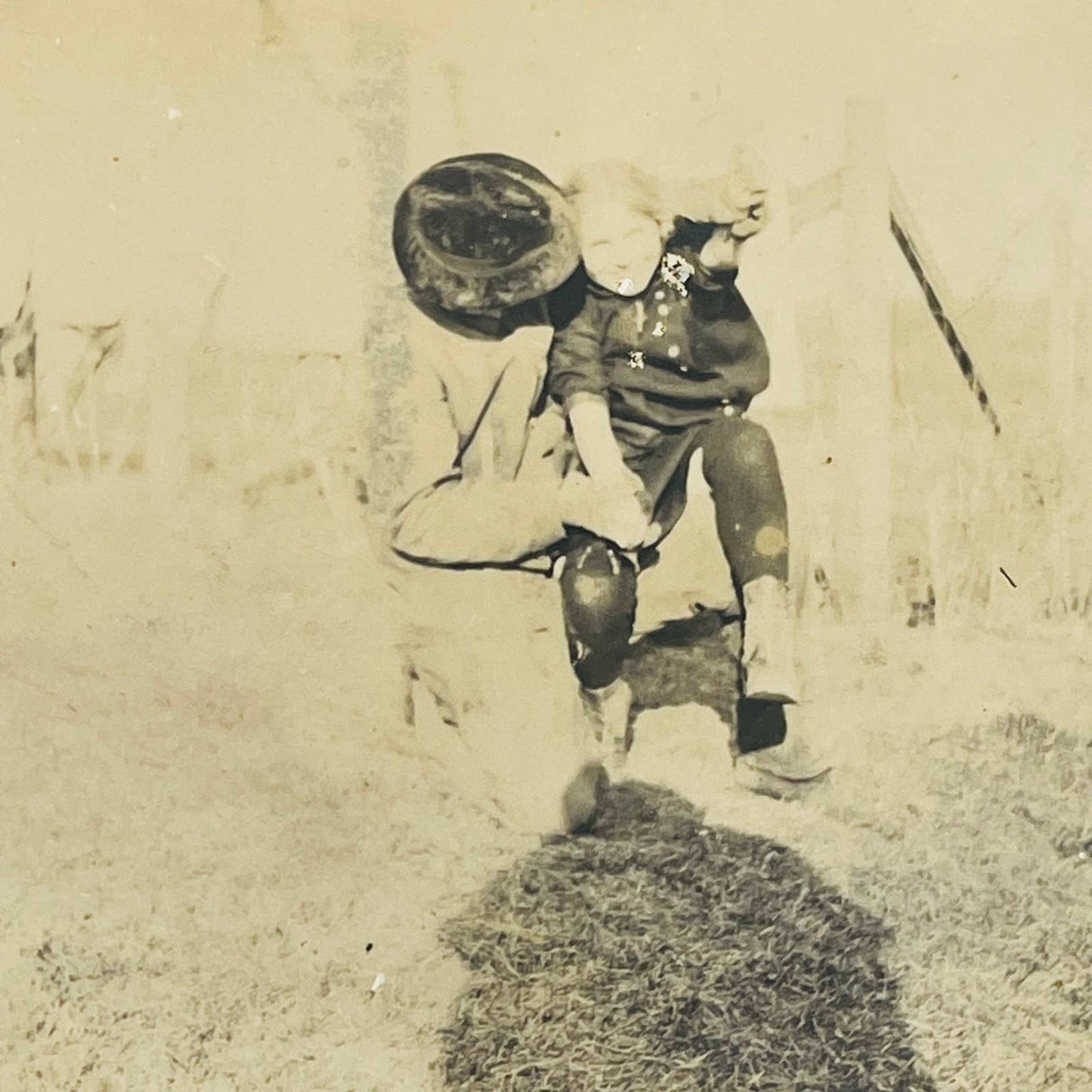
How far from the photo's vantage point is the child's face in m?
0.88

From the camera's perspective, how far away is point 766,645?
2.94ft

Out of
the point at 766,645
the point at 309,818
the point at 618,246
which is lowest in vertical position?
the point at 309,818

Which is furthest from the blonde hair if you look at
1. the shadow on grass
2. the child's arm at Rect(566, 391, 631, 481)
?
the shadow on grass

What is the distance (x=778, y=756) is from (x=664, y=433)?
343 millimetres

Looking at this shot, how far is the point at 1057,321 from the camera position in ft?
2.97

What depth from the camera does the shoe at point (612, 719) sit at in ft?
2.91

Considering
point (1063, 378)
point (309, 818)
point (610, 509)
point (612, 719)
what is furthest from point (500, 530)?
point (1063, 378)

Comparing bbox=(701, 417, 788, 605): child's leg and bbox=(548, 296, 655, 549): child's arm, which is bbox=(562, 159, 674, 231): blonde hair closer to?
bbox=(548, 296, 655, 549): child's arm

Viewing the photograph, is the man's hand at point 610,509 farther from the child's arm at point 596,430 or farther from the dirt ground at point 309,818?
the dirt ground at point 309,818

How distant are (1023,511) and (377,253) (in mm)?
→ 702

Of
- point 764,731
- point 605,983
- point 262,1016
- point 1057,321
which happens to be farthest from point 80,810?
point 1057,321

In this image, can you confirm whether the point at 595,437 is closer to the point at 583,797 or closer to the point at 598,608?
the point at 598,608

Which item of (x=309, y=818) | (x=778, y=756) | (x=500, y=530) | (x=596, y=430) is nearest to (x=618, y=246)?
(x=596, y=430)

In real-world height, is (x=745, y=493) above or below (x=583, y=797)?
above
